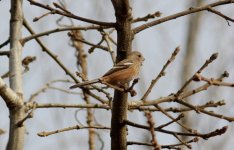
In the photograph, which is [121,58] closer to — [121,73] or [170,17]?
[170,17]

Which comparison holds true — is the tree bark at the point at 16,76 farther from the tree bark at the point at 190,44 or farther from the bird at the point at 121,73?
the tree bark at the point at 190,44

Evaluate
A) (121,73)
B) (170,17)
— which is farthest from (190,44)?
(170,17)

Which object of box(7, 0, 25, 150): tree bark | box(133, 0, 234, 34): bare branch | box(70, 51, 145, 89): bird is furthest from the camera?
box(70, 51, 145, 89): bird

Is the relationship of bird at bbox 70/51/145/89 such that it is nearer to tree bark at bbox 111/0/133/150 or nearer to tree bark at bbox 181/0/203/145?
tree bark at bbox 111/0/133/150

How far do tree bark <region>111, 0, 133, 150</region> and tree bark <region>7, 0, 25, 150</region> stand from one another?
62 cm

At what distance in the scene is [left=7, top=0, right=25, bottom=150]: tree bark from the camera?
3357 millimetres

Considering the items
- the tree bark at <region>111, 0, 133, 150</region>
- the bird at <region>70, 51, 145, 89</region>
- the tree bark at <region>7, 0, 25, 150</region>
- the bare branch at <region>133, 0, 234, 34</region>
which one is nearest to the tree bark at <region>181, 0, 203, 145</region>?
the bird at <region>70, 51, 145, 89</region>

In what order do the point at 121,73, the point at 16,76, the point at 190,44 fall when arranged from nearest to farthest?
the point at 16,76 < the point at 121,73 < the point at 190,44

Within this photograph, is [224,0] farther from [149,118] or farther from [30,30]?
[30,30]

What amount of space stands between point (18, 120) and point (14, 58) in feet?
1.65

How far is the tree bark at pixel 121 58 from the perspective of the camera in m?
2.92

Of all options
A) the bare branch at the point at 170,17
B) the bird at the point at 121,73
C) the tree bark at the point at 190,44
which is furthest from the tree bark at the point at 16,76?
the tree bark at the point at 190,44

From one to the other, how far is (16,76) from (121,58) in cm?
93

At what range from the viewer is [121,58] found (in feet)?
9.64
